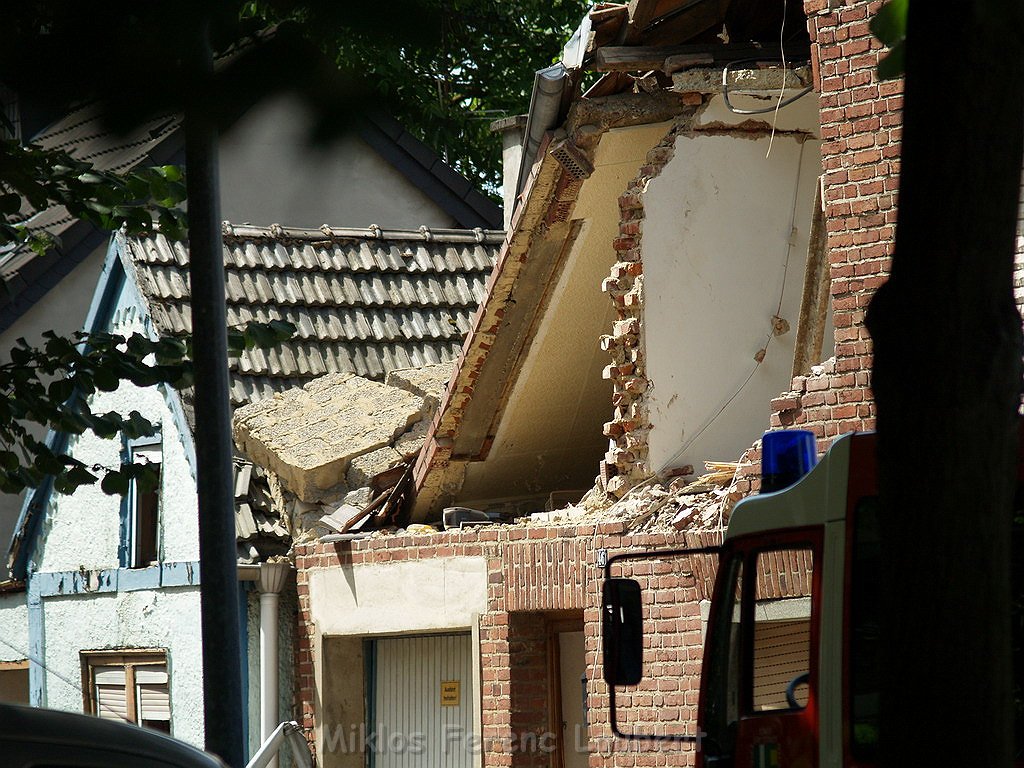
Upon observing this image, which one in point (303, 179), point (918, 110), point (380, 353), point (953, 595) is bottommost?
point (953, 595)

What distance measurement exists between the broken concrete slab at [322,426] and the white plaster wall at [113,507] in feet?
2.37

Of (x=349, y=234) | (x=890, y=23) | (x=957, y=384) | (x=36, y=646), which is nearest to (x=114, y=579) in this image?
(x=36, y=646)

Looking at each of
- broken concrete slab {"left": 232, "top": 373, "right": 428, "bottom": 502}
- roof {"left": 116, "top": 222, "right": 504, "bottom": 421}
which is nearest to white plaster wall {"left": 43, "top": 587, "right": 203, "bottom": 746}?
broken concrete slab {"left": 232, "top": 373, "right": 428, "bottom": 502}

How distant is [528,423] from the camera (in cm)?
1225

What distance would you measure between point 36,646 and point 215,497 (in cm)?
889

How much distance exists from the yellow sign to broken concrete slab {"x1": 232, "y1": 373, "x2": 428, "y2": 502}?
1.96 m

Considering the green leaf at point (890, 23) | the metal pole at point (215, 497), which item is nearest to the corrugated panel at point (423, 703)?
the metal pole at point (215, 497)

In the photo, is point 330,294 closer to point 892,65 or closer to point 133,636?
point 133,636

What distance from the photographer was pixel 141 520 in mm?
14312

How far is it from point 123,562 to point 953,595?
12222 mm

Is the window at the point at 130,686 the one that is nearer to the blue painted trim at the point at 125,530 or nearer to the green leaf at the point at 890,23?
the blue painted trim at the point at 125,530

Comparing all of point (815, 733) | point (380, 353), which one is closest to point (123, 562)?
point (380, 353)

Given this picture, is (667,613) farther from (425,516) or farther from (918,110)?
(918,110)

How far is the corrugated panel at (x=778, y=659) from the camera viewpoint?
526 centimetres
